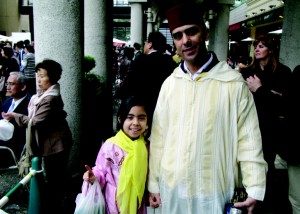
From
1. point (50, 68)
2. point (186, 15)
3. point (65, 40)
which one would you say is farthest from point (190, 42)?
point (65, 40)

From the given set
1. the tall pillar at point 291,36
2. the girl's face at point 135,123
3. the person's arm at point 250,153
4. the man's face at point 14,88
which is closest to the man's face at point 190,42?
the person's arm at point 250,153

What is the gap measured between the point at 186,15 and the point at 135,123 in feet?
3.13

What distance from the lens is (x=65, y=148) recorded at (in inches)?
139

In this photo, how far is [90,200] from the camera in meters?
2.41

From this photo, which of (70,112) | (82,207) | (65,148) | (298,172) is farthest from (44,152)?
(298,172)

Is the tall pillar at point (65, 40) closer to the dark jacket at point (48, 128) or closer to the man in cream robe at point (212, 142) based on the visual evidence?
the dark jacket at point (48, 128)

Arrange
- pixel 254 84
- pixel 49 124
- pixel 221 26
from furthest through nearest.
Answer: pixel 221 26, pixel 49 124, pixel 254 84

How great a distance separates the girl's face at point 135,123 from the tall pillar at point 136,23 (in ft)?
53.8

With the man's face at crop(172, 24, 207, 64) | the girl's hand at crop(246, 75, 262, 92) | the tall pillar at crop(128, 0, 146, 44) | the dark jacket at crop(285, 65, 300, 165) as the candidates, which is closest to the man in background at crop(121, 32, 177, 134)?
the girl's hand at crop(246, 75, 262, 92)

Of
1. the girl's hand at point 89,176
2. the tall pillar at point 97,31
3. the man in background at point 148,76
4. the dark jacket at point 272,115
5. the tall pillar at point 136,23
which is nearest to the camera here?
the girl's hand at point 89,176

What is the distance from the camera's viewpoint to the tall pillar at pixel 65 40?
4012 millimetres

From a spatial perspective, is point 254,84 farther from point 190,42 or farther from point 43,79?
point 43,79

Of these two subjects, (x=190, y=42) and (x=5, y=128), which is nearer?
(x=190, y=42)

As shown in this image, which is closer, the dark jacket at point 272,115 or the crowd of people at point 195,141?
the crowd of people at point 195,141
